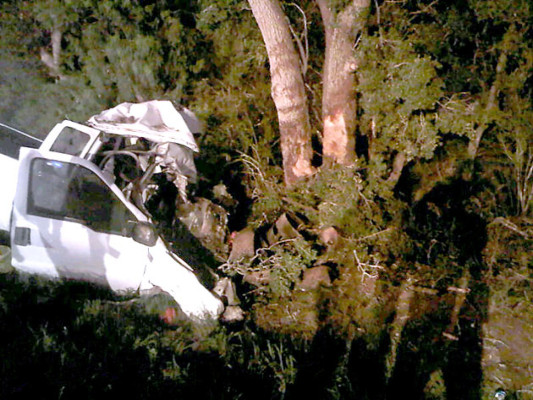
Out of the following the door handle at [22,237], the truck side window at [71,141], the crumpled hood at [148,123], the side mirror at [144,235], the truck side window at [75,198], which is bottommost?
the door handle at [22,237]

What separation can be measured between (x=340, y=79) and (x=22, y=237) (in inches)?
168

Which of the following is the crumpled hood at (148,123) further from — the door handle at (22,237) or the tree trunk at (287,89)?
the tree trunk at (287,89)

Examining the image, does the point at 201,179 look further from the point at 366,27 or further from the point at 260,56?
the point at 366,27

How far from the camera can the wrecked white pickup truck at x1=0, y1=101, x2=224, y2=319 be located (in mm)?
4102

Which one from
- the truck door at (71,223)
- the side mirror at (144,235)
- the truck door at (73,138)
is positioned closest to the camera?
the side mirror at (144,235)

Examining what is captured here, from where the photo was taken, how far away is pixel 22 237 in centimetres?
413

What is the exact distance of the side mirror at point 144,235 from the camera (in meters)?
3.98

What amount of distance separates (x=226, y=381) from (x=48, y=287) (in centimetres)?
213

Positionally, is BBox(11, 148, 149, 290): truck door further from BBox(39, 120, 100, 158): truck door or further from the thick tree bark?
the thick tree bark

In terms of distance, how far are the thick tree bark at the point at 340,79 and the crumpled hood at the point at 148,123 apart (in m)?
2.26

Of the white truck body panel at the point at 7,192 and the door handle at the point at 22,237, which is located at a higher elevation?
the white truck body panel at the point at 7,192

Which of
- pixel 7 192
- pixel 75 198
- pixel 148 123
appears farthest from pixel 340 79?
pixel 7 192

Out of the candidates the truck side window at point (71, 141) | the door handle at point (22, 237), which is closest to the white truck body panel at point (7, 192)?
the door handle at point (22, 237)

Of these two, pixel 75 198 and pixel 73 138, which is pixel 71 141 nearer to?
pixel 73 138
